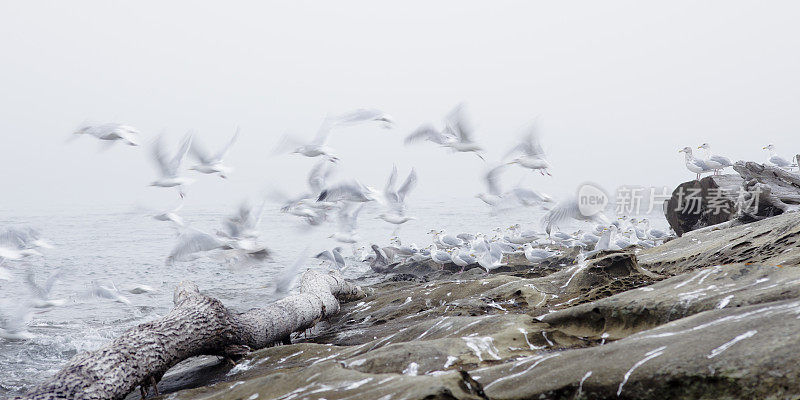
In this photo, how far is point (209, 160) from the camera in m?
8.84

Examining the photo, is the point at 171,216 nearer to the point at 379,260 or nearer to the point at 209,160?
the point at 209,160

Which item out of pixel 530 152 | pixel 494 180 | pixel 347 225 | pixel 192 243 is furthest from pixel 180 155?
pixel 494 180

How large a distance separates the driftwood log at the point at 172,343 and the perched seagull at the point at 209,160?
8.63 feet

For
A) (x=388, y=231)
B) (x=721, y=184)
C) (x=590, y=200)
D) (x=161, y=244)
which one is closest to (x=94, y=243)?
(x=161, y=244)

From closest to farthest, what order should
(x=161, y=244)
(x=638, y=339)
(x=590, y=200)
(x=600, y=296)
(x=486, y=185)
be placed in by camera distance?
(x=638, y=339), (x=600, y=296), (x=590, y=200), (x=486, y=185), (x=161, y=244)

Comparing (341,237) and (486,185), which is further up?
(486,185)

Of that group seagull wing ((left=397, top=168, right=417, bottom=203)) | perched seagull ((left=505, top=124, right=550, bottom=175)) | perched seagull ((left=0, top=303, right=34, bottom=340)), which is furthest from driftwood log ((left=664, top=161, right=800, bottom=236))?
perched seagull ((left=0, top=303, right=34, bottom=340))

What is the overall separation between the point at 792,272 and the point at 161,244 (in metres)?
19.9

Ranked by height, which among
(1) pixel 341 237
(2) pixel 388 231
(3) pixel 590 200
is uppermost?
(3) pixel 590 200

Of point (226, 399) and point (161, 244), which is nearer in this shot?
point (226, 399)

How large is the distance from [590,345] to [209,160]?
6.65 metres

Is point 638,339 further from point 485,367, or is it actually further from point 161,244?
point 161,244

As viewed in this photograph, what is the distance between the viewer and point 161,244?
20.5 metres

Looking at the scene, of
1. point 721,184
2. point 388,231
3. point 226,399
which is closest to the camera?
point 226,399
